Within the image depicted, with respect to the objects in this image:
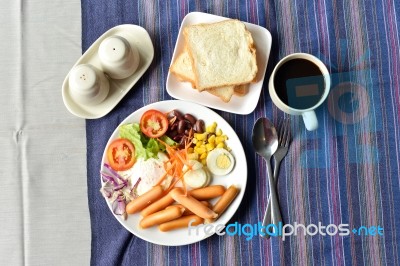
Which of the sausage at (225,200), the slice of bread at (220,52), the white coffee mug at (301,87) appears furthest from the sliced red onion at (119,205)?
the white coffee mug at (301,87)

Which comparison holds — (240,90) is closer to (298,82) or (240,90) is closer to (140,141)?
(298,82)

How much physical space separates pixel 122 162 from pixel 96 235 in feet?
0.68

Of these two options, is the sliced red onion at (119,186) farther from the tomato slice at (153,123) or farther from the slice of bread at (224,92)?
the slice of bread at (224,92)

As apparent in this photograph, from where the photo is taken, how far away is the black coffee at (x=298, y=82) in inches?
44.3

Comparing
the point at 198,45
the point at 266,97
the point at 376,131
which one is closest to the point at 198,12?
the point at 198,45

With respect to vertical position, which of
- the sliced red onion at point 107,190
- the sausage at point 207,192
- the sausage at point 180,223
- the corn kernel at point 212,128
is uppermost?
the corn kernel at point 212,128

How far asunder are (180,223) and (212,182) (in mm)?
129

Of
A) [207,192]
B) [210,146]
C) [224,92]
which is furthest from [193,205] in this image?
[224,92]

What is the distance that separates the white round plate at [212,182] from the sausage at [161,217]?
0.07ft

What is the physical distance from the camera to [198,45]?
46.2 inches

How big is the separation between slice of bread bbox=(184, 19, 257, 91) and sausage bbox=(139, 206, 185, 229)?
30 centimetres

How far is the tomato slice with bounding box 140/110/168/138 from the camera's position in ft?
Answer: 3.82

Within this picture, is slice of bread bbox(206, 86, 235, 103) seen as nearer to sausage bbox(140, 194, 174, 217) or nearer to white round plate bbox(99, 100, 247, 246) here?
white round plate bbox(99, 100, 247, 246)

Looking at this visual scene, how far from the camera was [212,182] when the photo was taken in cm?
117
